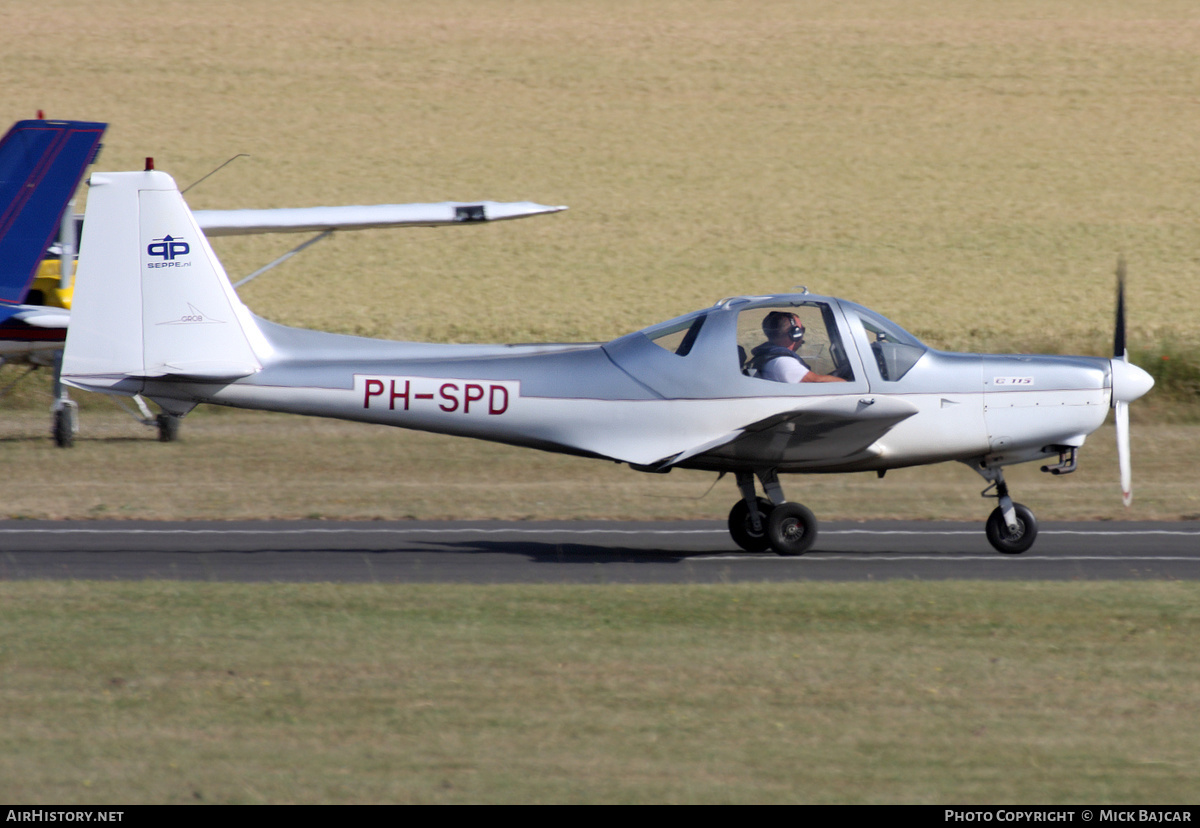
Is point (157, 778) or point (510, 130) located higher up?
point (510, 130)

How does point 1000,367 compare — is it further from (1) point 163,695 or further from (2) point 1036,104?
(2) point 1036,104

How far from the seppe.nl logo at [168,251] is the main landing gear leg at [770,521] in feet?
15.6

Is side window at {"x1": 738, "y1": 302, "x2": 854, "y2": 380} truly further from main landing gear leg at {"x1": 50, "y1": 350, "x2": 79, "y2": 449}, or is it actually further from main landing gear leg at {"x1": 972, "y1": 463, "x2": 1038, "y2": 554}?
main landing gear leg at {"x1": 50, "y1": 350, "x2": 79, "y2": 449}

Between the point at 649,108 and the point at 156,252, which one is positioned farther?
the point at 649,108

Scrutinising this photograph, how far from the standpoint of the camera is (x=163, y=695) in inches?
255

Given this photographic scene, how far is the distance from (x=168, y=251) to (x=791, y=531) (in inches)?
210

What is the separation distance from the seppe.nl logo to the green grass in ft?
8.42

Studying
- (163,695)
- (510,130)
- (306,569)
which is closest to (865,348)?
(306,569)

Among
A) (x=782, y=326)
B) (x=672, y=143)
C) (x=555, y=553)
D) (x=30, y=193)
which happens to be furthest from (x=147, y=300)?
(x=672, y=143)

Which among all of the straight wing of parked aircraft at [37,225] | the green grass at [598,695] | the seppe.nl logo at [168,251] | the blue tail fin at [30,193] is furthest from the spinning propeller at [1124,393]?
the blue tail fin at [30,193]

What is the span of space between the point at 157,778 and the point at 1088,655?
4751 millimetres

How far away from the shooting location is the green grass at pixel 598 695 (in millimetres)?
5312

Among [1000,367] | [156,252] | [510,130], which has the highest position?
[510,130]

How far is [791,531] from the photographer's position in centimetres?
1128
